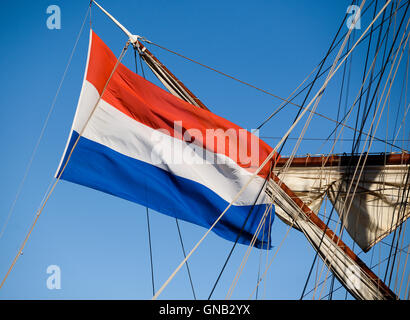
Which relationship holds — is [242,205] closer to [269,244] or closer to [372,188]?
[269,244]

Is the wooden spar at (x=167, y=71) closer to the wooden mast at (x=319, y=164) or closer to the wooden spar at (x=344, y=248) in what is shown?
the wooden mast at (x=319, y=164)

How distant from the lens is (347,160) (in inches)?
375

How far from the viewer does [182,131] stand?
699 cm

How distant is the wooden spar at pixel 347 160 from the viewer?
906 centimetres

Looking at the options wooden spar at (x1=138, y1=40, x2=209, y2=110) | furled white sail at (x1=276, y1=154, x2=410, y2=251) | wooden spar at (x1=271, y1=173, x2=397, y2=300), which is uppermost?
wooden spar at (x1=138, y1=40, x2=209, y2=110)

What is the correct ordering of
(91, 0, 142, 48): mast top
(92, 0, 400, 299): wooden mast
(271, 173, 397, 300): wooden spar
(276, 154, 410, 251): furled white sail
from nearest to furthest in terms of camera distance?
1. (271, 173, 397, 300): wooden spar
2. (92, 0, 400, 299): wooden mast
3. (91, 0, 142, 48): mast top
4. (276, 154, 410, 251): furled white sail

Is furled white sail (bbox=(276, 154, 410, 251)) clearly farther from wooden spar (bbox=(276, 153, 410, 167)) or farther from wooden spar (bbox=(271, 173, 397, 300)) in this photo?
wooden spar (bbox=(271, 173, 397, 300))

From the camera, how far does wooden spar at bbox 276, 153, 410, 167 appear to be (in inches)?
357

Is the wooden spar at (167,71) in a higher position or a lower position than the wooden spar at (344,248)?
higher

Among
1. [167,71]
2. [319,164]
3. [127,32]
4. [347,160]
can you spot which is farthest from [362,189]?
[127,32]

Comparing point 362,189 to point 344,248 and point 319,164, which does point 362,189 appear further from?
point 344,248

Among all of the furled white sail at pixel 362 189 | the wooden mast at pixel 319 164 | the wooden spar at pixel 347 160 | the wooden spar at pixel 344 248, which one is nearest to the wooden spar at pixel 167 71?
the wooden mast at pixel 319 164

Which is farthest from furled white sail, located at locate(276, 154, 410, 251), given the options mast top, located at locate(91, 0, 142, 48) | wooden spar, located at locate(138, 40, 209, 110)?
mast top, located at locate(91, 0, 142, 48)
